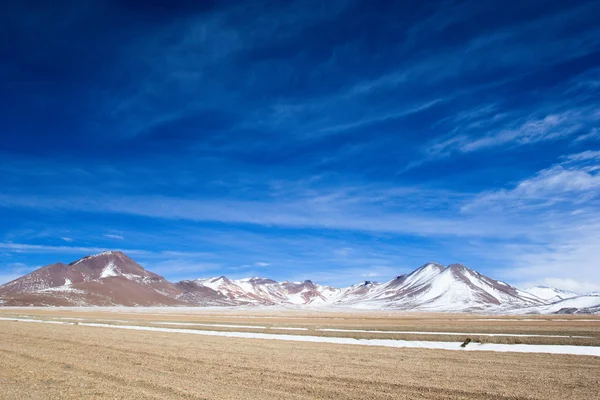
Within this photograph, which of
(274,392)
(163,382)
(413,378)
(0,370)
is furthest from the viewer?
(0,370)

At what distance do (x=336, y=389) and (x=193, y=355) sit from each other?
38.3 ft

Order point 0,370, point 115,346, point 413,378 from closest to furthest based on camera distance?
point 413,378 < point 0,370 < point 115,346

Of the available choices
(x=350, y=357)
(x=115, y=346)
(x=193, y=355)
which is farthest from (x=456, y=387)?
(x=115, y=346)

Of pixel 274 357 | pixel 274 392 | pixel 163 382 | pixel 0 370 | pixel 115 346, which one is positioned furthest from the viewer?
pixel 115 346

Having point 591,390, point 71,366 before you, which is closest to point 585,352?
point 591,390

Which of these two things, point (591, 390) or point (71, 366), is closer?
point (591, 390)

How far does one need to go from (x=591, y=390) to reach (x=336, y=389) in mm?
9683

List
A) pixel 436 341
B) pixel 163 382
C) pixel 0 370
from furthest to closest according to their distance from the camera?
pixel 436 341 → pixel 0 370 → pixel 163 382

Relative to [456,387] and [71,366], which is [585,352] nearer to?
[456,387]

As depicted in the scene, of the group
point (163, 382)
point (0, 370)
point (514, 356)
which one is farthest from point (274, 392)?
point (514, 356)

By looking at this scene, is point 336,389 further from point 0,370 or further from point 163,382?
point 0,370

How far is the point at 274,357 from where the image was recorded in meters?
24.2

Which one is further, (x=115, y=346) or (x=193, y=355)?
(x=115, y=346)

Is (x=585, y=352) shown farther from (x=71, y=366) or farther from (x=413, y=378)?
(x=71, y=366)
